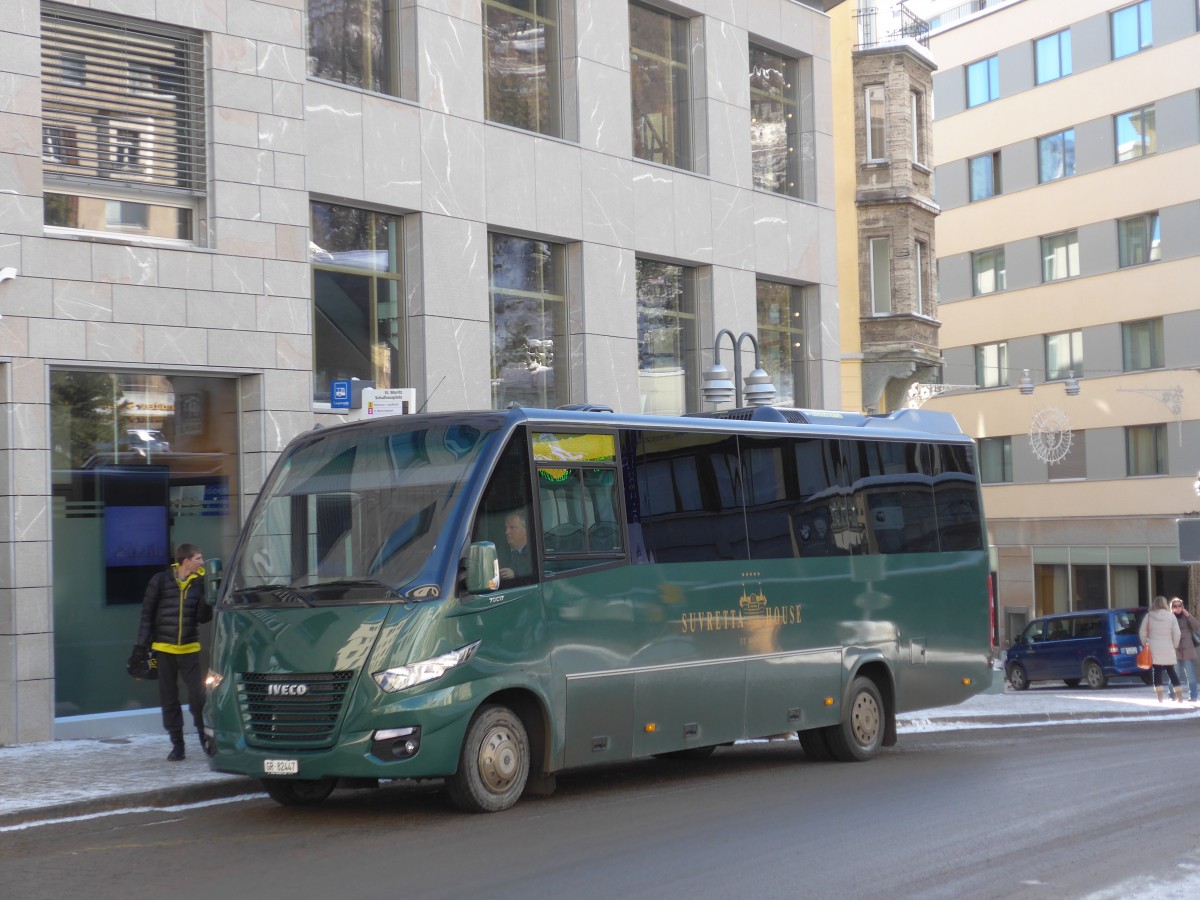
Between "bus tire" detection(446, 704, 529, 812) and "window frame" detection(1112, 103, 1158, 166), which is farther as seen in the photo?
"window frame" detection(1112, 103, 1158, 166)

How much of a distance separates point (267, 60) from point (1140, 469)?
124 ft

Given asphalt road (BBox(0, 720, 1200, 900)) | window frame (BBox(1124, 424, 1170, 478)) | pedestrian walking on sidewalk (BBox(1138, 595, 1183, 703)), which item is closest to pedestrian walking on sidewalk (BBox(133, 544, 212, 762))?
asphalt road (BBox(0, 720, 1200, 900))

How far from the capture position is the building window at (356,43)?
1847cm

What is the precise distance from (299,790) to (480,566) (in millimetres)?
2360

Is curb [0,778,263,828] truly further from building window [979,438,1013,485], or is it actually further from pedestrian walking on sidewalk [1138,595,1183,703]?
building window [979,438,1013,485]

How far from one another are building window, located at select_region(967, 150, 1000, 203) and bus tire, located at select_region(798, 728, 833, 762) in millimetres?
42671

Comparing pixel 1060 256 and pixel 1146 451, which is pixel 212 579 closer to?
pixel 1146 451

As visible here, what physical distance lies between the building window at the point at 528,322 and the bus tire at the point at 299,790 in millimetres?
9196

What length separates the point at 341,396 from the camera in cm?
1781

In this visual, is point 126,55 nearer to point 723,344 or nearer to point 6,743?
point 6,743

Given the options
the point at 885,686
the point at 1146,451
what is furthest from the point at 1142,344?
the point at 885,686

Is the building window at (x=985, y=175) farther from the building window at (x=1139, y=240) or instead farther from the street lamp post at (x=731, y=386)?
the street lamp post at (x=731, y=386)

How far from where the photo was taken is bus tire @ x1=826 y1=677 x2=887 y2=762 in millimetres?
14742

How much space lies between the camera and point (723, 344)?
79.3 ft
